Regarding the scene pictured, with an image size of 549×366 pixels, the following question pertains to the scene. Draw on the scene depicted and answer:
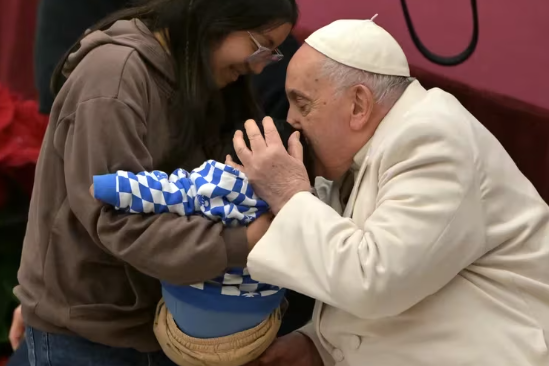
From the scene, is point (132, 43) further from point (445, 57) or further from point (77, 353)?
point (445, 57)

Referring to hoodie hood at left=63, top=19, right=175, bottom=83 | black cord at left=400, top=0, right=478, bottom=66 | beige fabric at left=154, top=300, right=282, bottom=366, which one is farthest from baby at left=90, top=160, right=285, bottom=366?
black cord at left=400, top=0, right=478, bottom=66

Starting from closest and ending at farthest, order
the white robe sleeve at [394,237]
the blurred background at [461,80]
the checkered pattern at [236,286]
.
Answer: the white robe sleeve at [394,237]
the checkered pattern at [236,286]
the blurred background at [461,80]

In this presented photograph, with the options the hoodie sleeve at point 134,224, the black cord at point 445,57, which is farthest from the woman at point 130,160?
the black cord at point 445,57

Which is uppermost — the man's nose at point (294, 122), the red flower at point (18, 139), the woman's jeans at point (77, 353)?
the man's nose at point (294, 122)

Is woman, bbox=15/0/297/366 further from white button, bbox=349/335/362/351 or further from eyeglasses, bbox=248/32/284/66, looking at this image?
white button, bbox=349/335/362/351

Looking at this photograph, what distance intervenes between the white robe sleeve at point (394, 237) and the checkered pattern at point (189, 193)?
7 cm

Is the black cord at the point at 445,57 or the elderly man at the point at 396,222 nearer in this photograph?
the elderly man at the point at 396,222

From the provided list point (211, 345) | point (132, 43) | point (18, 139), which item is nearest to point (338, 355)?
point (211, 345)

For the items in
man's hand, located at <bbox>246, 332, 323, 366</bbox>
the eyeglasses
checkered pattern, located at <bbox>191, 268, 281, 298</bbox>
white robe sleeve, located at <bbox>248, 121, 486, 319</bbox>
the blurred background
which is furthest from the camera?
the blurred background

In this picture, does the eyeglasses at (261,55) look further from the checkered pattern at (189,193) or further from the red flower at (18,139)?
the red flower at (18,139)

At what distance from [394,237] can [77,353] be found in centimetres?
71

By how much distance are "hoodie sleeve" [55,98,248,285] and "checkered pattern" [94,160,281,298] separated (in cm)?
2

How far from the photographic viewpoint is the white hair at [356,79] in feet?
4.16

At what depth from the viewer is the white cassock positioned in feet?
3.67
